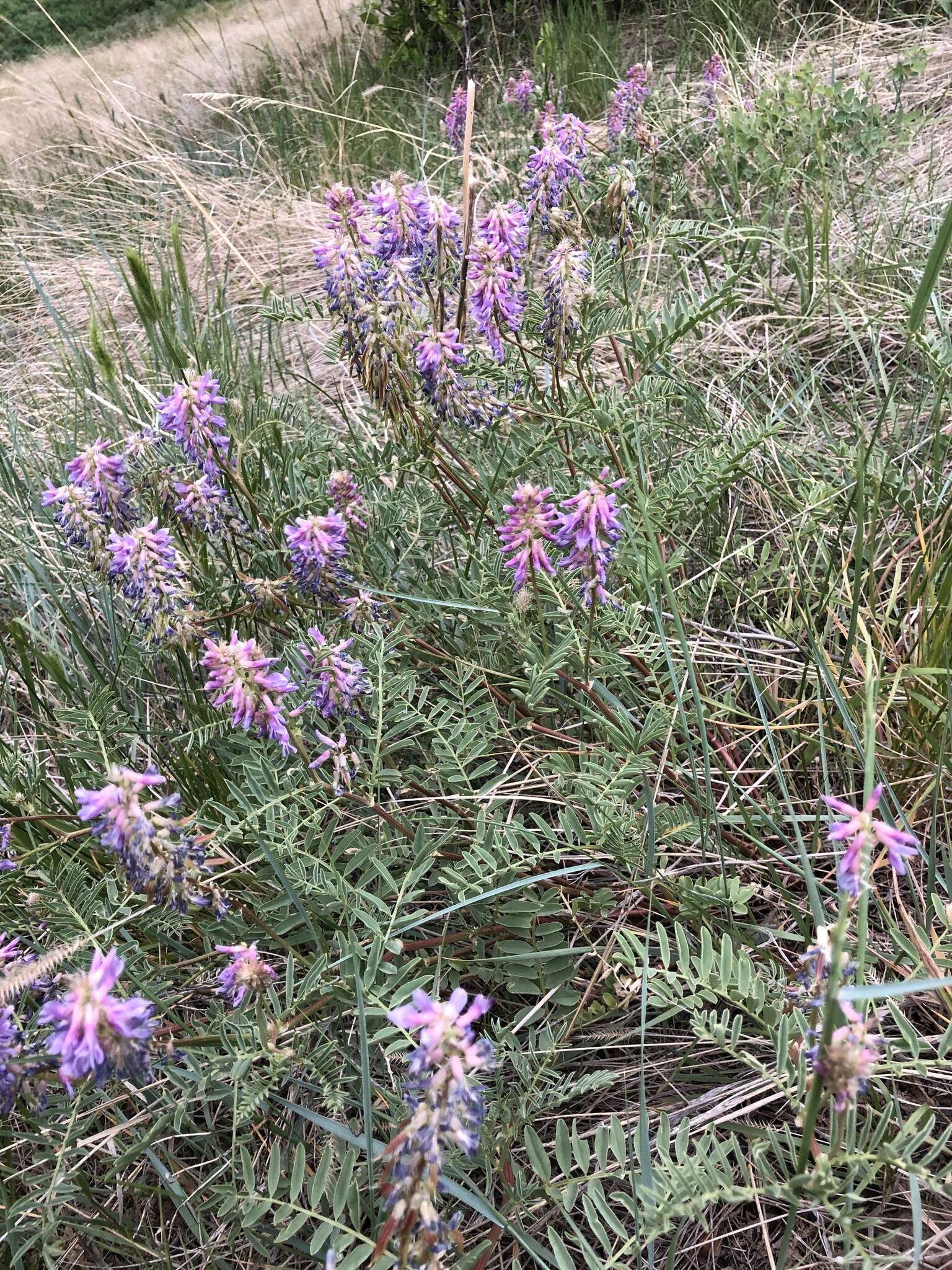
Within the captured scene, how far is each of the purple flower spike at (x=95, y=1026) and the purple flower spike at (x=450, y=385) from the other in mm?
1327

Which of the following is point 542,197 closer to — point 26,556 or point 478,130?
point 26,556

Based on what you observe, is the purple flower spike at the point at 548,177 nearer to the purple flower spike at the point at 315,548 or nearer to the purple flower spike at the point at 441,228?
the purple flower spike at the point at 441,228

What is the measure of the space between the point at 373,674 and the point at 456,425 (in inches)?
25.7

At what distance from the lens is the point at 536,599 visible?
1683mm

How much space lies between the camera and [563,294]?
1.93 metres

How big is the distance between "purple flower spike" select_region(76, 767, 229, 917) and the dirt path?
21.5ft

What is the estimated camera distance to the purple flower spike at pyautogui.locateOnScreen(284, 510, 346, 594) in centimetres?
177

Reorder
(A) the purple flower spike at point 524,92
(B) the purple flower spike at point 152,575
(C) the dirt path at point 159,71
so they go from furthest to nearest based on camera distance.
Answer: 1. (C) the dirt path at point 159,71
2. (A) the purple flower spike at point 524,92
3. (B) the purple flower spike at point 152,575

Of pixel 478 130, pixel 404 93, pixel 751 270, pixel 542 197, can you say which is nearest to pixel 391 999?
pixel 542 197

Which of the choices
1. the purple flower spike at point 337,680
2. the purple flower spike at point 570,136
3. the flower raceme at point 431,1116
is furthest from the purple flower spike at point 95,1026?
the purple flower spike at point 570,136

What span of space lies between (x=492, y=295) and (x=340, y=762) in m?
1.03

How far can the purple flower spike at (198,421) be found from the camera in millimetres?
1827

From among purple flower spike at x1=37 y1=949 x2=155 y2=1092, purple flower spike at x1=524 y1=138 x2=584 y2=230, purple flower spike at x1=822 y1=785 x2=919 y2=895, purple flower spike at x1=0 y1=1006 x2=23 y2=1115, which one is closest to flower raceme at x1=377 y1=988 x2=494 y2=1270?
purple flower spike at x1=37 y1=949 x2=155 y2=1092

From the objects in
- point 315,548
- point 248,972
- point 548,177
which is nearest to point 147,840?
point 248,972
